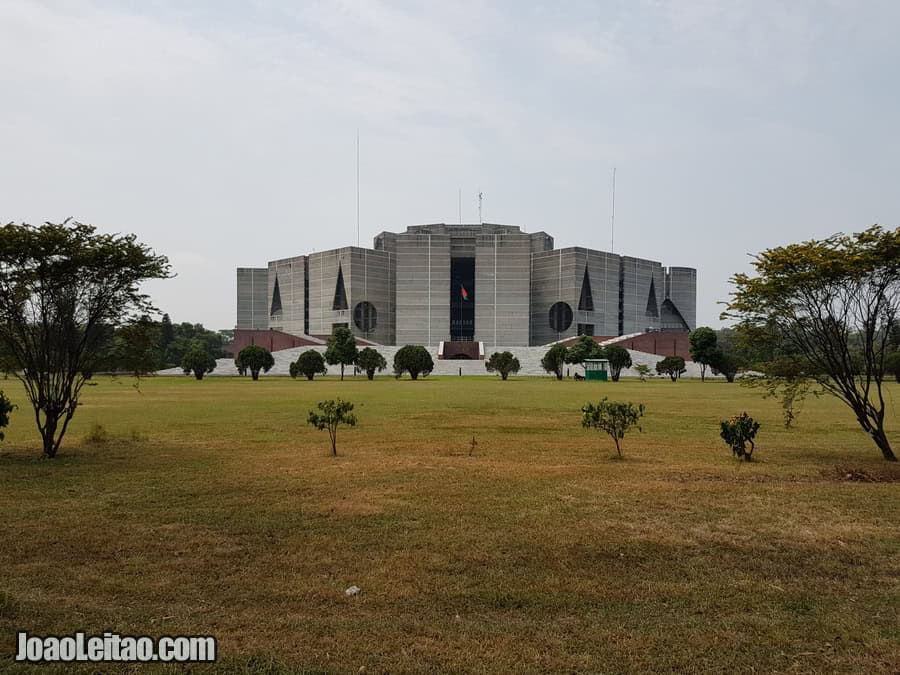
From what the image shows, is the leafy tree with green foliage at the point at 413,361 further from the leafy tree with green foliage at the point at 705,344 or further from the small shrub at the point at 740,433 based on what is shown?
the small shrub at the point at 740,433

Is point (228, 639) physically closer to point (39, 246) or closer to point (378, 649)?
point (378, 649)

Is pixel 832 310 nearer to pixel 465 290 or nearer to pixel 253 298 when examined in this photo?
pixel 465 290

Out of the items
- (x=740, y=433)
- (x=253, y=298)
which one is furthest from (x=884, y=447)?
(x=253, y=298)

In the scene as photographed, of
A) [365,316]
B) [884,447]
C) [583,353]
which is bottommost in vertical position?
[884,447]

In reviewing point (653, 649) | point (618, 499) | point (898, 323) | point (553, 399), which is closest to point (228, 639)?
point (653, 649)

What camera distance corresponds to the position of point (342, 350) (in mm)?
56156

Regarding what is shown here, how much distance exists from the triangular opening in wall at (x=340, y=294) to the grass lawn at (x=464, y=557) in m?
79.7

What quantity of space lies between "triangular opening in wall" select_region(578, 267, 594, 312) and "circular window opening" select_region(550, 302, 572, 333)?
204 cm

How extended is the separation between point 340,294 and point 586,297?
37.4 metres

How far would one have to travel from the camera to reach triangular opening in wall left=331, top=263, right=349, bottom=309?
91625 mm

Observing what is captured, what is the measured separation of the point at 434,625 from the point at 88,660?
2.35 metres

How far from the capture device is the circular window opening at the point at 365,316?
9162 centimetres

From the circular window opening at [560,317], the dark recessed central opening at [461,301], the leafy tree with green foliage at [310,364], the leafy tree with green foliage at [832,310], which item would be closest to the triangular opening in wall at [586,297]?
the circular window opening at [560,317]

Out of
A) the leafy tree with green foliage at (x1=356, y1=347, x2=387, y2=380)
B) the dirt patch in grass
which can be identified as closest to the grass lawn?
the dirt patch in grass
